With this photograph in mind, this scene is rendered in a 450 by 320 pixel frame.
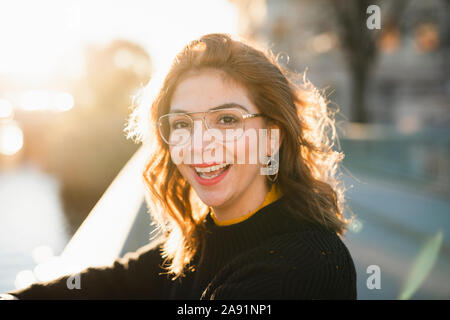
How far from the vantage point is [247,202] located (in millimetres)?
1969

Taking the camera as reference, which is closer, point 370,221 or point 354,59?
point 370,221

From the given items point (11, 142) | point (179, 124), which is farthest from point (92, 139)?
point (179, 124)

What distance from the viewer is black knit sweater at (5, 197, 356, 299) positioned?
1.49 metres

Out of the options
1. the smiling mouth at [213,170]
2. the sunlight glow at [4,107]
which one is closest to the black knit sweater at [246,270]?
the smiling mouth at [213,170]

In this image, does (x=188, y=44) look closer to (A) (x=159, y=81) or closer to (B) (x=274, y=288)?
(A) (x=159, y=81)

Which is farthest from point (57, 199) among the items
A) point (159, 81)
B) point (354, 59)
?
point (354, 59)

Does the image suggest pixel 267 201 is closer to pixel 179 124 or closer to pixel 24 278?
pixel 179 124

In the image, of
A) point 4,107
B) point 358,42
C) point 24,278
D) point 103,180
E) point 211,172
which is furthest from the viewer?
point 358,42

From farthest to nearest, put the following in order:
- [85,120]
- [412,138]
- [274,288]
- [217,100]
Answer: [412,138] → [85,120] → [217,100] → [274,288]

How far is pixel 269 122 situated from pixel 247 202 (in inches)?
13.4

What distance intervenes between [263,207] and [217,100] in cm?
46

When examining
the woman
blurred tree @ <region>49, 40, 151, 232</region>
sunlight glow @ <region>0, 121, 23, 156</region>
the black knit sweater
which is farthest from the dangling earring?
sunlight glow @ <region>0, 121, 23, 156</region>

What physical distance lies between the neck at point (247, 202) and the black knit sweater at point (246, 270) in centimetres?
7

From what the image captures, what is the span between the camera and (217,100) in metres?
1.88
